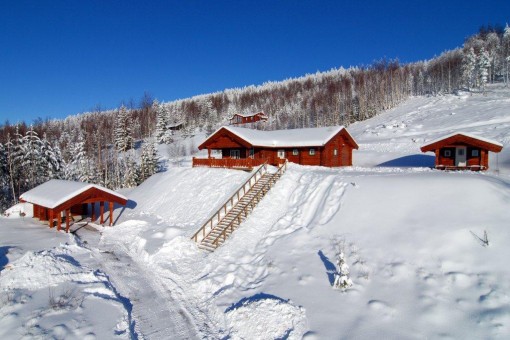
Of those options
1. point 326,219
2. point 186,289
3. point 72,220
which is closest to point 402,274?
point 326,219

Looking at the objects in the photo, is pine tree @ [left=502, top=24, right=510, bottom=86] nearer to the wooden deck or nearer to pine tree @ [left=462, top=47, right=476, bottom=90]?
pine tree @ [left=462, top=47, right=476, bottom=90]

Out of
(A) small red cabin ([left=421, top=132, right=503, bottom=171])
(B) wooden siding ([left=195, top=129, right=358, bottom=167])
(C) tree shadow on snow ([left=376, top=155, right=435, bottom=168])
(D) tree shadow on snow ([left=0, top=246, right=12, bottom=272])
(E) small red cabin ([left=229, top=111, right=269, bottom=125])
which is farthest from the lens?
(E) small red cabin ([left=229, top=111, right=269, bottom=125])

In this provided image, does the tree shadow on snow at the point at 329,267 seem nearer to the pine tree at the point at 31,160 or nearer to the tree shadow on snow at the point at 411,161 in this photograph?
the tree shadow on snow at the point at 411,161

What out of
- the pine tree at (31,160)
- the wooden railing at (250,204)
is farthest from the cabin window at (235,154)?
the pine tree at (31,160)

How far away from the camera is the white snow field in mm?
9039

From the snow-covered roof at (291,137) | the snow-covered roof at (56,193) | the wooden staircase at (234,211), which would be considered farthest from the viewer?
the snow-covered roof at (291,137)

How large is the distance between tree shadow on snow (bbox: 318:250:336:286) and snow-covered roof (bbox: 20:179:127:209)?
17284 millimetres

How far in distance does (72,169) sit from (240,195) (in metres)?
38.0

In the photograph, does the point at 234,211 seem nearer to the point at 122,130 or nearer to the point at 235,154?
the point at 235,154

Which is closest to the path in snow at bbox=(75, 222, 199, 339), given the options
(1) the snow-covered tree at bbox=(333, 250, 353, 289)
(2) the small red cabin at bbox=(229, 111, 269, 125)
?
(1) the snow-covered tree at bbox=(333, 250, 353, 289)

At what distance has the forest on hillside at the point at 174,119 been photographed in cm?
4184

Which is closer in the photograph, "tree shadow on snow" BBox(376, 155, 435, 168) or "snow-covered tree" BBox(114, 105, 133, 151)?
"tree shadow on snow" BBox(376, 155, 435, 168)

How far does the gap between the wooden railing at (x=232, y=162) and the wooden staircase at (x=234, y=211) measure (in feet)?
9.78

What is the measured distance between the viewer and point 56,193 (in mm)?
24125
